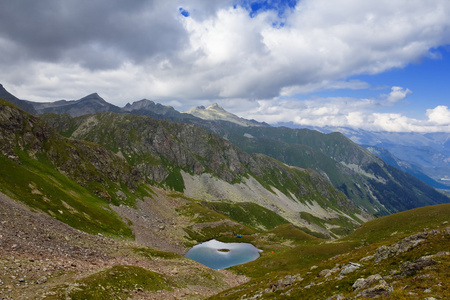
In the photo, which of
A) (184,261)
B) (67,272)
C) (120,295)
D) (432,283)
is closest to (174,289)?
(120,295)

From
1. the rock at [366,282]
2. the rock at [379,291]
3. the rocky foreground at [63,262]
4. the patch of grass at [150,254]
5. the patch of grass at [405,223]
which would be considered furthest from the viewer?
the patch of grass at [405,223]

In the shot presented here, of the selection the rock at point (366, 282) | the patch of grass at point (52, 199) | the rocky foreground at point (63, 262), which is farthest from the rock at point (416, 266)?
the patch of grass at point (52, 199)

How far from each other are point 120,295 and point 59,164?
336 feet

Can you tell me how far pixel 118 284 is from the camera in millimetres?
37062

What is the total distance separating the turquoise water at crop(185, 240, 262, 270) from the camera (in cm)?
9311

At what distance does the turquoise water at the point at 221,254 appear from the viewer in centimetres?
9311

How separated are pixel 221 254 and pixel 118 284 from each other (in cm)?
7377

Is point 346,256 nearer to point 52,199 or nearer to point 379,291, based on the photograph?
point 379,291

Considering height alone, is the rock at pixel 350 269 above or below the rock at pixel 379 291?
below

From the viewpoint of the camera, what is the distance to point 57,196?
77.2 metres

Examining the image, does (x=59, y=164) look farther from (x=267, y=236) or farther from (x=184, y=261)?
(x=267, y=236)

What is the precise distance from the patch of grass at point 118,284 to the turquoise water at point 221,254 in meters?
47.2

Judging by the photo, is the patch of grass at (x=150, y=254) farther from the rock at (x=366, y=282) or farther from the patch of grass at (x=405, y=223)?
the patch of grass at (x=405, y=223)

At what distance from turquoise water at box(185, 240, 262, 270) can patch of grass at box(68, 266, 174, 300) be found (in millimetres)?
47223
